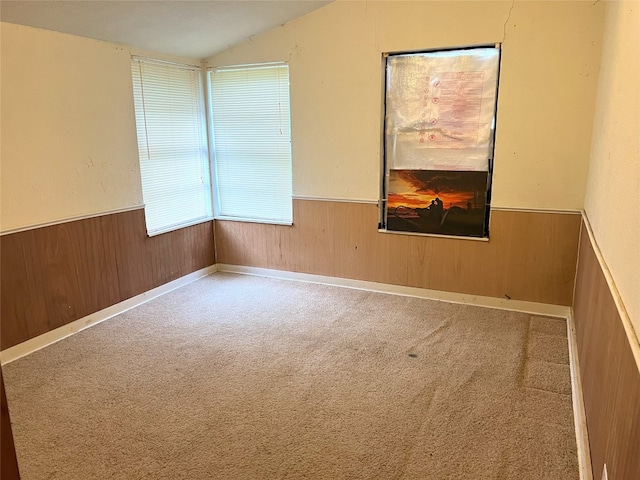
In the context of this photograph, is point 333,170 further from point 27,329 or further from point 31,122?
point 27,329

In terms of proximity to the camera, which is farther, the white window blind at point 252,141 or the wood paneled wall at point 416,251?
the white window blind at point 252,141

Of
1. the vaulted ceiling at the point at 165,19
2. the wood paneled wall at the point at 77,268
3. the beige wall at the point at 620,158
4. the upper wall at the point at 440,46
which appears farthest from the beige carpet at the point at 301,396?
the vaulted ceiling at the point at 165,19

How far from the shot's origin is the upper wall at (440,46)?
10.3ft

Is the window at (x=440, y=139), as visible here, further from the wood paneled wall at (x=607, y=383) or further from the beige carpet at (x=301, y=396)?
the wood paneled wall at (x=607, y=383)

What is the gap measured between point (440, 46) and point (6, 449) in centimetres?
348

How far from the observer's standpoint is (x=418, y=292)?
3.94 m

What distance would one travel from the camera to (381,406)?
2.39 metres

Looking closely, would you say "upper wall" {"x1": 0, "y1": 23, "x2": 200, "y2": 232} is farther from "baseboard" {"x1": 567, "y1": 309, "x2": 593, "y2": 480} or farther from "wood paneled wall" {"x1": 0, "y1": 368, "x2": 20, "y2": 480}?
"baseboard" {"x1": 567, "y1": 309, "x2": 593, "y2": 480}

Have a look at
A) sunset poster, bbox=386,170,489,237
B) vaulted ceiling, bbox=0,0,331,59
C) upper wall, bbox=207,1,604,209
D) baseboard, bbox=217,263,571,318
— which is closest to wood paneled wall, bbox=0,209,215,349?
baseboard, bbox=217,263,571,318

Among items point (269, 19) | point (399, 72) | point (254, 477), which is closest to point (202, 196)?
point (269, 19)

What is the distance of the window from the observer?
135 inches

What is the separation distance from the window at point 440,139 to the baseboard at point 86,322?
6.75 ft

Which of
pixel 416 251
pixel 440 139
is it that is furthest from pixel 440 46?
pixel 416 251

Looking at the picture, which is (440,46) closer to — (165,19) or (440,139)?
(440,139)
